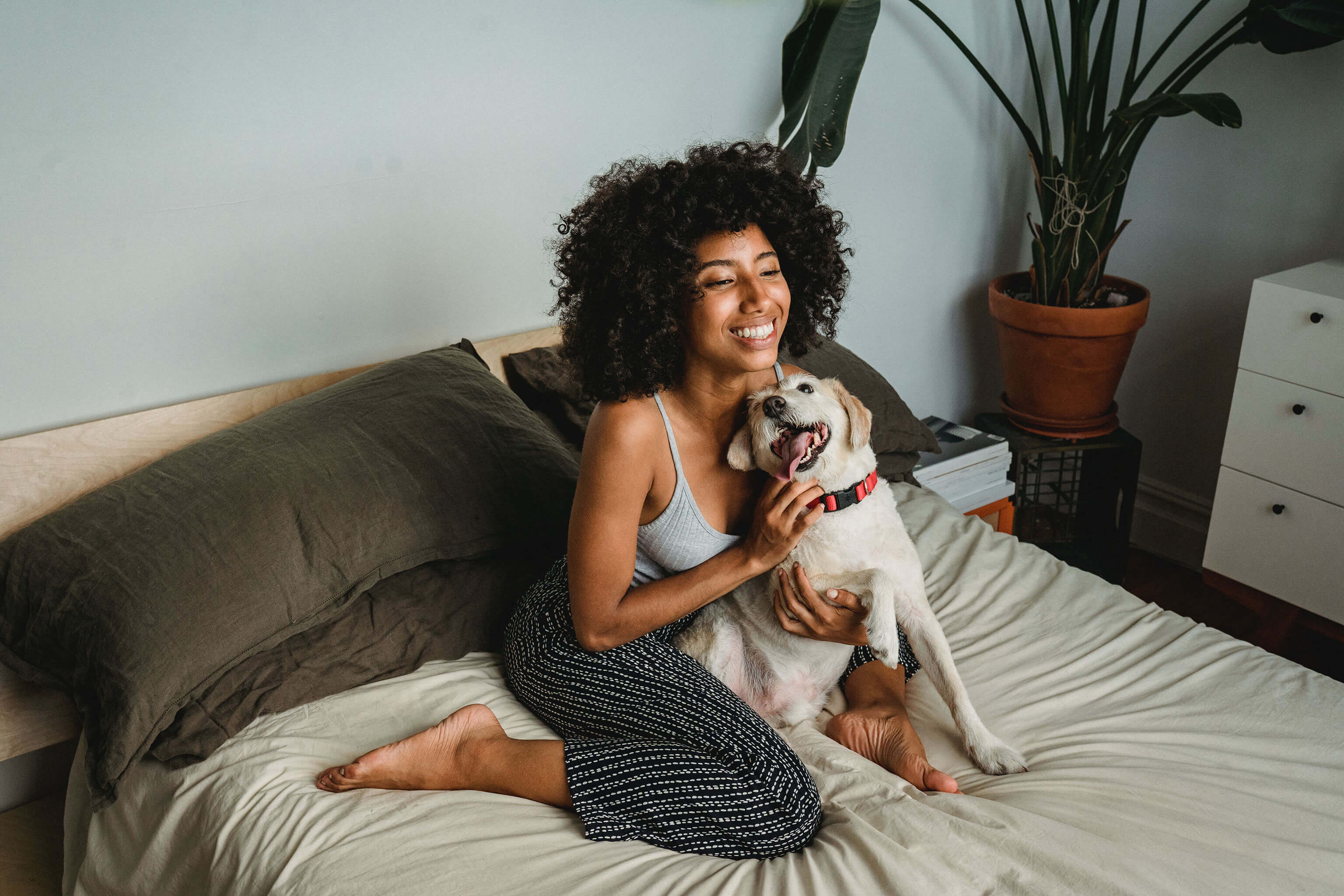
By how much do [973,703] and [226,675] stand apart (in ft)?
3.99

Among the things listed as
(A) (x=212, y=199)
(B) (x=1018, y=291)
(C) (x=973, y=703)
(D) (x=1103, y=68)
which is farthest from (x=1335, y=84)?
(A) (x=212, y=199)

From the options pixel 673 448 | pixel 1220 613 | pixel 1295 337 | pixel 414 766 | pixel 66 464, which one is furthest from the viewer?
pixel 1220 613

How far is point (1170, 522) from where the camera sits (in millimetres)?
3248

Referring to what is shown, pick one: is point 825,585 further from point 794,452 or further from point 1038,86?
point 1038,86

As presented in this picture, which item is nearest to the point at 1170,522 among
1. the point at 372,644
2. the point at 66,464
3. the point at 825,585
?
the point at 825,585

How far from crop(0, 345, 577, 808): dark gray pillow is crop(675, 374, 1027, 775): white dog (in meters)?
0.44

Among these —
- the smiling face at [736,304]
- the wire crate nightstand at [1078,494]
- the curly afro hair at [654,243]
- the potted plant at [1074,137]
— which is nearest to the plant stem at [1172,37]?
the potted plant at [1074,137]

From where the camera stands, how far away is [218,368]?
2072 mm

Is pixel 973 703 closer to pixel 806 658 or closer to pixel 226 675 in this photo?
pixel 806 658

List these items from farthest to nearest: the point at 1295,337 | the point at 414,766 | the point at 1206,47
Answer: the point at 1206,47, the point at 1295,337, the point at 414,766

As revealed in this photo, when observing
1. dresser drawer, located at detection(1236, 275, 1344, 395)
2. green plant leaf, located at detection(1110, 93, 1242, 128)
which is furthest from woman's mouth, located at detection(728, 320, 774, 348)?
dresser drawer, located at detection(1236, 275, 1344, 395)

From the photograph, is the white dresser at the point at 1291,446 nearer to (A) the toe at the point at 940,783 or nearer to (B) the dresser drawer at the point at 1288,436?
(B) the dresser drawer at the point at 1288,436

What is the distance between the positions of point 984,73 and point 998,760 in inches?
77.3

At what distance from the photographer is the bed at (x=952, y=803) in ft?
4.03
